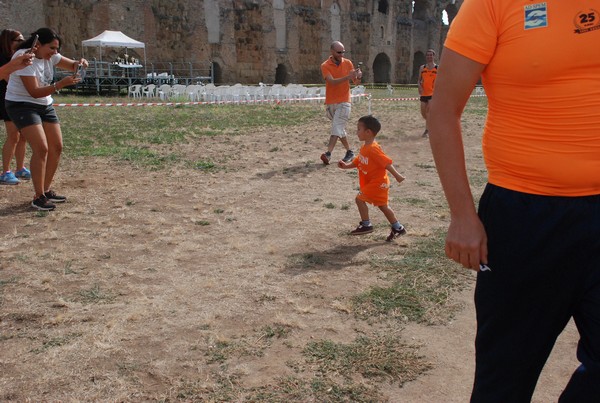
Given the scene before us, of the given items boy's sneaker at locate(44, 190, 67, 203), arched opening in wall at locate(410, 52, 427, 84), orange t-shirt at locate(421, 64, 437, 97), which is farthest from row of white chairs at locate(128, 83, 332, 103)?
arched opening in wall at locate(410, 52, 427, 84)

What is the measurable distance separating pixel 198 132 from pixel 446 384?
890 centimetres

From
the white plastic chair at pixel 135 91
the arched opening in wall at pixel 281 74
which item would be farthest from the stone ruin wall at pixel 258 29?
the white plastic chair at pixel 135 91

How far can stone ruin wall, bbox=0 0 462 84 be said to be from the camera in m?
26.2

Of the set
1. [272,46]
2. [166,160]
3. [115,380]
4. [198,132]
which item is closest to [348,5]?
[272,46]

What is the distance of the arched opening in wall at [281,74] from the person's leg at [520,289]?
34.9m

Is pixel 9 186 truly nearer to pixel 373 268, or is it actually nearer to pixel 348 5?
pixel 373 268

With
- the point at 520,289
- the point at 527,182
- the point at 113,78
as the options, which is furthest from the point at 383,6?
the point at 520,289

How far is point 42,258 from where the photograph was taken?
4176mm

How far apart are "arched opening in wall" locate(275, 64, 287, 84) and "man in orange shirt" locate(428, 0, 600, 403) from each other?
114 feet

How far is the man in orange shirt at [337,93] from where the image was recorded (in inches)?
314

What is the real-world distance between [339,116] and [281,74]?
28848 mm

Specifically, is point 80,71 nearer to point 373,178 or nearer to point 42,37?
point 42,37

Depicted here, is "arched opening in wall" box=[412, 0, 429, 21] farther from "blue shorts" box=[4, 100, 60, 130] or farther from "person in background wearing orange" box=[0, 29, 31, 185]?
"blue shorts" box=[4, 100, 60, 130]

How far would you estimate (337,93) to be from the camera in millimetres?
8258
